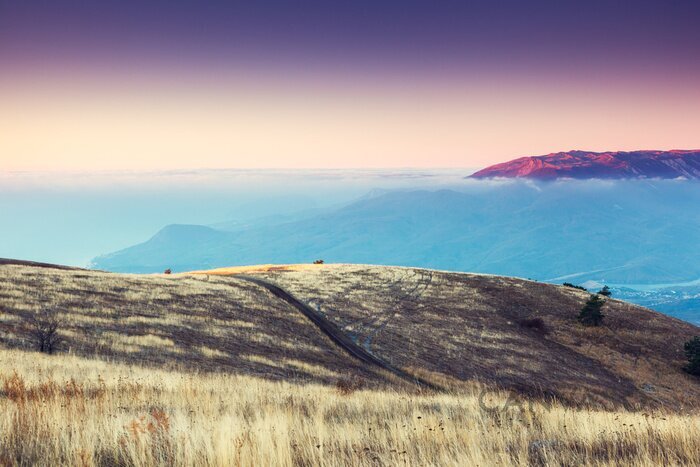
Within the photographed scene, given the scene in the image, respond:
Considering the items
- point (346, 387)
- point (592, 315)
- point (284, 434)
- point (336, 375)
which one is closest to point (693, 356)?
point (592, 315)

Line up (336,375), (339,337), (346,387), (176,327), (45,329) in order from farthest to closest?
(339,337), (176,327), (336,375), (45,329), (346,387)

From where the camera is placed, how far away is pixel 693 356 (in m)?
43.0

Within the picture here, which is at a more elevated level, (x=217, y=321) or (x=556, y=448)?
(x=556, y=448)

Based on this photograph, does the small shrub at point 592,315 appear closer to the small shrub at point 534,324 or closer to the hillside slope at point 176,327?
the small shrub at point 534,324

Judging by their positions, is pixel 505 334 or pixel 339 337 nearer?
pixel 339 337

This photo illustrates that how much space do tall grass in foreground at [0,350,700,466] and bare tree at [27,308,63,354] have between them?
8.09 m

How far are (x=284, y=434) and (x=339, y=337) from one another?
2992 cm

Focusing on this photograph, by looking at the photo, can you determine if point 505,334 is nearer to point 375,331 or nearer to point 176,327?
point 375,331

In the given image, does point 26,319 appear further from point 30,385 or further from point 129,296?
point 30,385

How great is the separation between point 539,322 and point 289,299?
26.2 meters

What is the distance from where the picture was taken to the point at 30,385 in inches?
363

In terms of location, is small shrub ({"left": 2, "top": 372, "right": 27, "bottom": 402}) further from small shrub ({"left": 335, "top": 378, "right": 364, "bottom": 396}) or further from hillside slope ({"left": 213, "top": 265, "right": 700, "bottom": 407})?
hillside slope ({"left": 213, "top": 265, "right": 700, "bottom": 407})

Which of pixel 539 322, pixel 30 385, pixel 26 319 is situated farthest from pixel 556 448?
pixel 539 322

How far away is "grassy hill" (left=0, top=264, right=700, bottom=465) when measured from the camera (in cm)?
561
